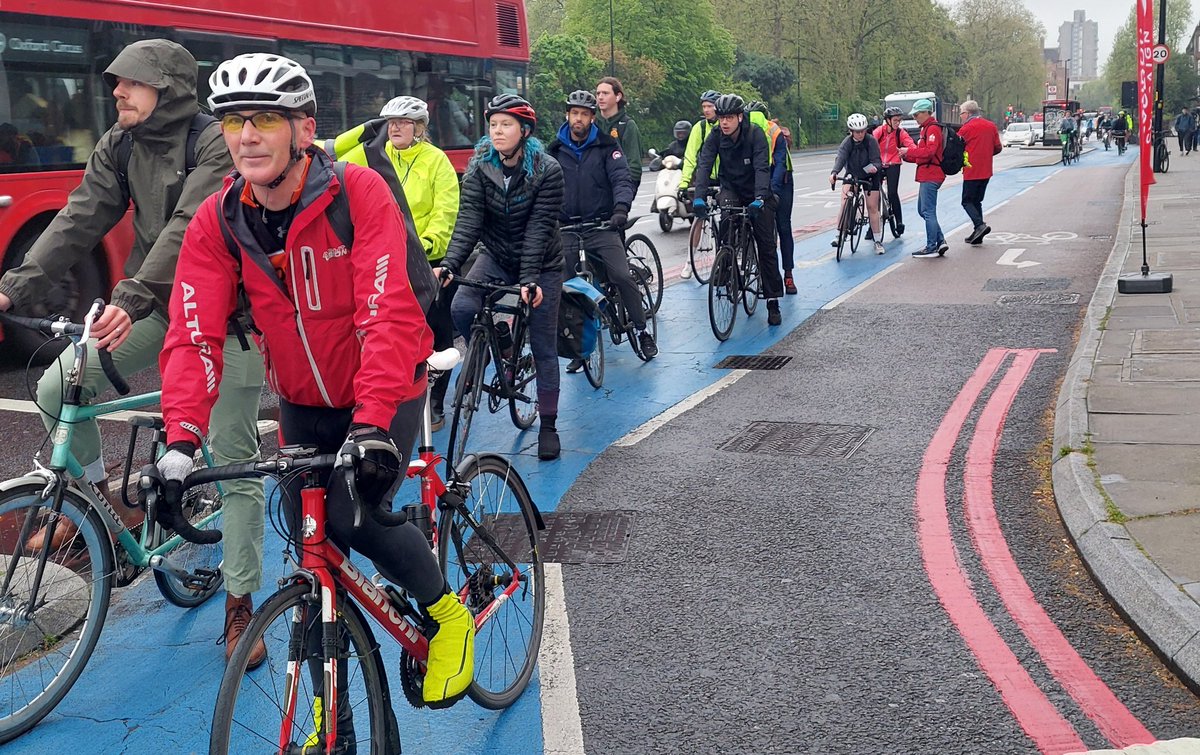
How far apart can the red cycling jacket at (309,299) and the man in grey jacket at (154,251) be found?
0.99 m

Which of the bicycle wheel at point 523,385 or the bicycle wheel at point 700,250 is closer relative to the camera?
the bicycle wheel at point 523,385

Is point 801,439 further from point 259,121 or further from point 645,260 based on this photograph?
point 259,121

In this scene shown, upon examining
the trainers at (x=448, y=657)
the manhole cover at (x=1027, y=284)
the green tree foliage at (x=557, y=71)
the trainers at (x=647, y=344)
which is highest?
the green tree foliage at (x=557, y=71)

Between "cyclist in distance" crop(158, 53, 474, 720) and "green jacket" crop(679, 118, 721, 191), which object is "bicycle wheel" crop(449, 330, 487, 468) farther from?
"green jacket" crop(679, 118, 721, 191)

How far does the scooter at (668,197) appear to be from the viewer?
63.3 feet

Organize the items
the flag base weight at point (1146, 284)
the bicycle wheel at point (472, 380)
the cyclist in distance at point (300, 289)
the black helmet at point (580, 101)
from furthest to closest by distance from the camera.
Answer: the flag base weight at point (1146, 284) < the black helmet at point (580, 101) < the bicycle wheel at point (472, 380) < the cyclist in distance at point (300, 289)

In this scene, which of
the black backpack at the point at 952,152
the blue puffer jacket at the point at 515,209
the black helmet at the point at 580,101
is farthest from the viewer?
the black backpack at the point at 952,152

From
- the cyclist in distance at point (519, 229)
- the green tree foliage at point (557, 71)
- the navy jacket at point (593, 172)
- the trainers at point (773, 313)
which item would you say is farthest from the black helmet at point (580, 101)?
the green tree foliage at point (557, 71)

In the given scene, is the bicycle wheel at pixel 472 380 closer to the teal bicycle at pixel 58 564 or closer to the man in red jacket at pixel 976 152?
the teal bicycle at pixel 58 564

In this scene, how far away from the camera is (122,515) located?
4582 mm

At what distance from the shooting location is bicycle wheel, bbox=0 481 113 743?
3.64m

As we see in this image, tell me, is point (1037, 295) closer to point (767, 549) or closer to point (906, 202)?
point (767, 549)

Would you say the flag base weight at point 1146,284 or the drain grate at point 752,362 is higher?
the flag base weight at point 1146,284

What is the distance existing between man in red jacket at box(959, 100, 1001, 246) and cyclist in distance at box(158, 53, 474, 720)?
14.4 m
